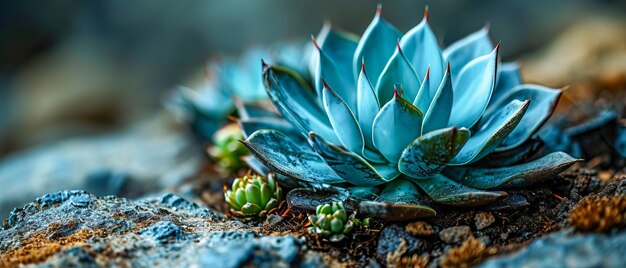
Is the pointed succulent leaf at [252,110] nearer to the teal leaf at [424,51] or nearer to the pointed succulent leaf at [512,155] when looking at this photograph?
the teal leaf at [424,51]

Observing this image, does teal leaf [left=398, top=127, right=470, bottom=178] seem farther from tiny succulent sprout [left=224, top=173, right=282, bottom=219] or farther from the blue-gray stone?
the blue-gray stone

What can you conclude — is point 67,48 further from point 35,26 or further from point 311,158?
point 311,158

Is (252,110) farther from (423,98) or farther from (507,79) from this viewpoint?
(507,79)

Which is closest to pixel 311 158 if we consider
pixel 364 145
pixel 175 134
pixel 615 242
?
pixel 364 145

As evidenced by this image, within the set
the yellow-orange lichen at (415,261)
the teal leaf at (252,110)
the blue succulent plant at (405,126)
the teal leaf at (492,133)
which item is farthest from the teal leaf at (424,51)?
the teal leaf at (252,110)

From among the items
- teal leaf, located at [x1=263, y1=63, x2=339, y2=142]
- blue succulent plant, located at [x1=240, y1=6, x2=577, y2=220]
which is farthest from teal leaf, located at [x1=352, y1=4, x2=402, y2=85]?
teal leaf, located at [x1=263, y1=63, x2=339, y2=142]

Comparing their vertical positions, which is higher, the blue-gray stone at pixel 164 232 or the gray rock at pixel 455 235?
the blue-gray stone at pixel 164 232

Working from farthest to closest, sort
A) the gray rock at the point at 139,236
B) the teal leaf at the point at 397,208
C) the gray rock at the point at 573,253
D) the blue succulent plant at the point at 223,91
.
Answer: the blue succulent plant at the point at 223,91 < the teal leaf at the point at 397,208 < the gray rock at the point at 139,236 < the gray rock at the point at 573,253
